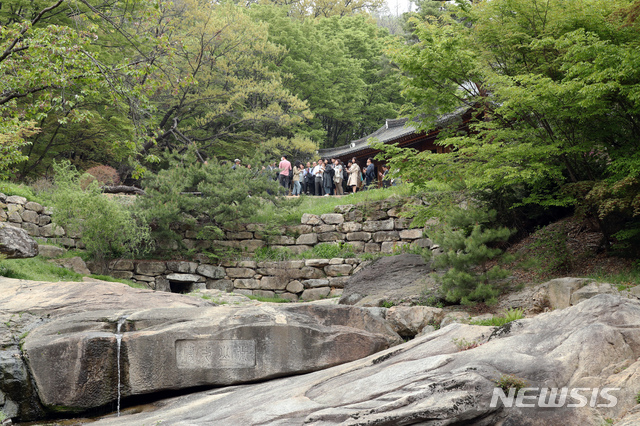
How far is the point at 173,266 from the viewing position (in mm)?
16484

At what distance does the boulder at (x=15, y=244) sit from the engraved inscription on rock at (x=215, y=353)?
5.49m

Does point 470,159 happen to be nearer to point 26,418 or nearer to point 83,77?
point 83,77

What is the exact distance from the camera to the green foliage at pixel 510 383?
487 cm

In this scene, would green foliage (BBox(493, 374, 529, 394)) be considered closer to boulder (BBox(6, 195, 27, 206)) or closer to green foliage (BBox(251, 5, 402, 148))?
boulder (BBox(6, 195, 27, 206))

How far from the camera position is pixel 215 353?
7812 mm

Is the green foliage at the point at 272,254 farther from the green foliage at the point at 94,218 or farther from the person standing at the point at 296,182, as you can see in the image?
the person standing at the point at 296,182

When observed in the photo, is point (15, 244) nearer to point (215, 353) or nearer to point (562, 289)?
point (215, 353)

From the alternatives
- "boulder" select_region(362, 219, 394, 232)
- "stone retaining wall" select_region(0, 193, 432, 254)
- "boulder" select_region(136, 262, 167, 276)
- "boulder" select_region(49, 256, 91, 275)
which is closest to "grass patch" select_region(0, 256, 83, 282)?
"boulder" select_region(49, 256, 91, 275)

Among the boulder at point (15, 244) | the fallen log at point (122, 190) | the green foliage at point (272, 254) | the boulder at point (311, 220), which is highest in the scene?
the fallen log at point (122, 190)

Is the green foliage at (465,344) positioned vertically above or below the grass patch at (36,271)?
above

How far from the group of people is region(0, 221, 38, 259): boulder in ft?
37.7

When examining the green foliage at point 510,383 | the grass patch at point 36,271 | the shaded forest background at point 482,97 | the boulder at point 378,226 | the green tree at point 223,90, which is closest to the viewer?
the green foliage at point 510,383

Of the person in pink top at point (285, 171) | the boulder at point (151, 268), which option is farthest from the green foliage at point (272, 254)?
the person in pink top at point (285, 171)

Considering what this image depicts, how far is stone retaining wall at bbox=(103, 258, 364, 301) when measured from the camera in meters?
16.2
